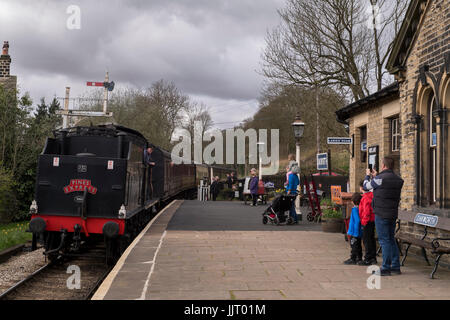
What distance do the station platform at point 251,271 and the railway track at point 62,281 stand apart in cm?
97

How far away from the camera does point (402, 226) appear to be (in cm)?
998

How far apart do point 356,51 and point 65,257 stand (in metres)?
16.1

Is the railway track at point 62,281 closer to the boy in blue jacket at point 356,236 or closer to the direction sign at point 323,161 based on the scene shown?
the boy in blue jacket at point 356,236

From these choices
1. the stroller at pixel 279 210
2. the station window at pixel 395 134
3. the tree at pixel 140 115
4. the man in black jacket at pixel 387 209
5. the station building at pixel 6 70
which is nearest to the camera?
the man in black jacket at pixel 387 209

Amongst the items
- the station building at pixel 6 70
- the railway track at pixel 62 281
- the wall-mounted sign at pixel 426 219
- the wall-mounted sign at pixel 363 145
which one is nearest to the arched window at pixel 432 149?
the wall-mounted sign at pixel 426 219

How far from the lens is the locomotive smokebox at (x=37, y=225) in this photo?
33.8 ft

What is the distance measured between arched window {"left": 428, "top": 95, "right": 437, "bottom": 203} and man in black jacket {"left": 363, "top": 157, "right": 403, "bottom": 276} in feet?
5.91

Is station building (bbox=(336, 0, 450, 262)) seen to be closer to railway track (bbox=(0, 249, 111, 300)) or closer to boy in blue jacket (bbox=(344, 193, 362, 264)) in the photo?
boy in blue jacket (bbox=(344, 193, 362, 264))

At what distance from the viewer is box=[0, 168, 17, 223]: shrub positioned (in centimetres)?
2206

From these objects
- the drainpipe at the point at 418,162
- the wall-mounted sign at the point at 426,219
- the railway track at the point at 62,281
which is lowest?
the railway track at the point at 62,281

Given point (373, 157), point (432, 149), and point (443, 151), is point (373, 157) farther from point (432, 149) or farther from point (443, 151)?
point (443, 151)

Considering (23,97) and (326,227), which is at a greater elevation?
(23,97)
